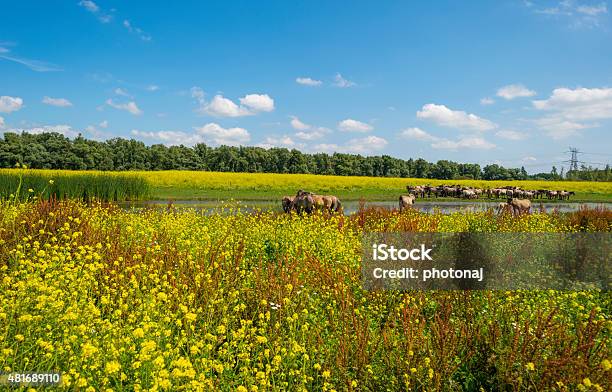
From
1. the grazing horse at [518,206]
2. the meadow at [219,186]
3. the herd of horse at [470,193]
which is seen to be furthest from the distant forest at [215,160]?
the grazing horse at [518,206]

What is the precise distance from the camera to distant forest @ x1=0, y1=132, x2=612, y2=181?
7788 cm

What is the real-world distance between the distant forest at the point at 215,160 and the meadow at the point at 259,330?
7611cm

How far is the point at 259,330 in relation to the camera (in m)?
4.91

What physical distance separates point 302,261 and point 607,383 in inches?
199

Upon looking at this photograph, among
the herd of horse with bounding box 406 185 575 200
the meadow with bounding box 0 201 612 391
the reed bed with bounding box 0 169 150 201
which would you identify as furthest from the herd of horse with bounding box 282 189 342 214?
the herd of horse with bounding box 406 185 575 200

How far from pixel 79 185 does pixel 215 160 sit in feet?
243

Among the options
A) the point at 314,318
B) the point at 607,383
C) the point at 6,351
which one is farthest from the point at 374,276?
the point at 6,351

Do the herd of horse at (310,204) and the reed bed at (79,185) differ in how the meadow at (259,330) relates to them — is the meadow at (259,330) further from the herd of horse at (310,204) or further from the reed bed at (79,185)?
the reed bed at (79,185)

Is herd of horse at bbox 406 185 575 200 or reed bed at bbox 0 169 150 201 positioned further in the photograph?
herd of horse at bbox 406 185 575 200

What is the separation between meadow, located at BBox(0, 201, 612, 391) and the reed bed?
15.2 meters

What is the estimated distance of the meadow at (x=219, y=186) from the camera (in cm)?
2750

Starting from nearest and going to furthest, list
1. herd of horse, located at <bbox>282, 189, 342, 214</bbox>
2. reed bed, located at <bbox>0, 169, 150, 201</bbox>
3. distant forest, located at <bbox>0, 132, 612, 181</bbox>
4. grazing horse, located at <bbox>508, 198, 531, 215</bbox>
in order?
herd of horse, located at <bbox>282, 189, 342, 214</bbox>, grazing horse, located at <bbox>508, 198, 531, 215</bbox>, reed bed, located at <bbox>0, 169, 150, 201</bbox>, distant forest, located at <bbox>0, 132, 612, 181</bbox>

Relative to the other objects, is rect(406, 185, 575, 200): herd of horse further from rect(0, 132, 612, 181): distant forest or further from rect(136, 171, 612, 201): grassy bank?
rect(0, 132, 612, 181): distant forest

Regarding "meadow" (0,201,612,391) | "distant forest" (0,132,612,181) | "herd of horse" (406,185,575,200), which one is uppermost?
"distant forest" (0,132,612,181)
